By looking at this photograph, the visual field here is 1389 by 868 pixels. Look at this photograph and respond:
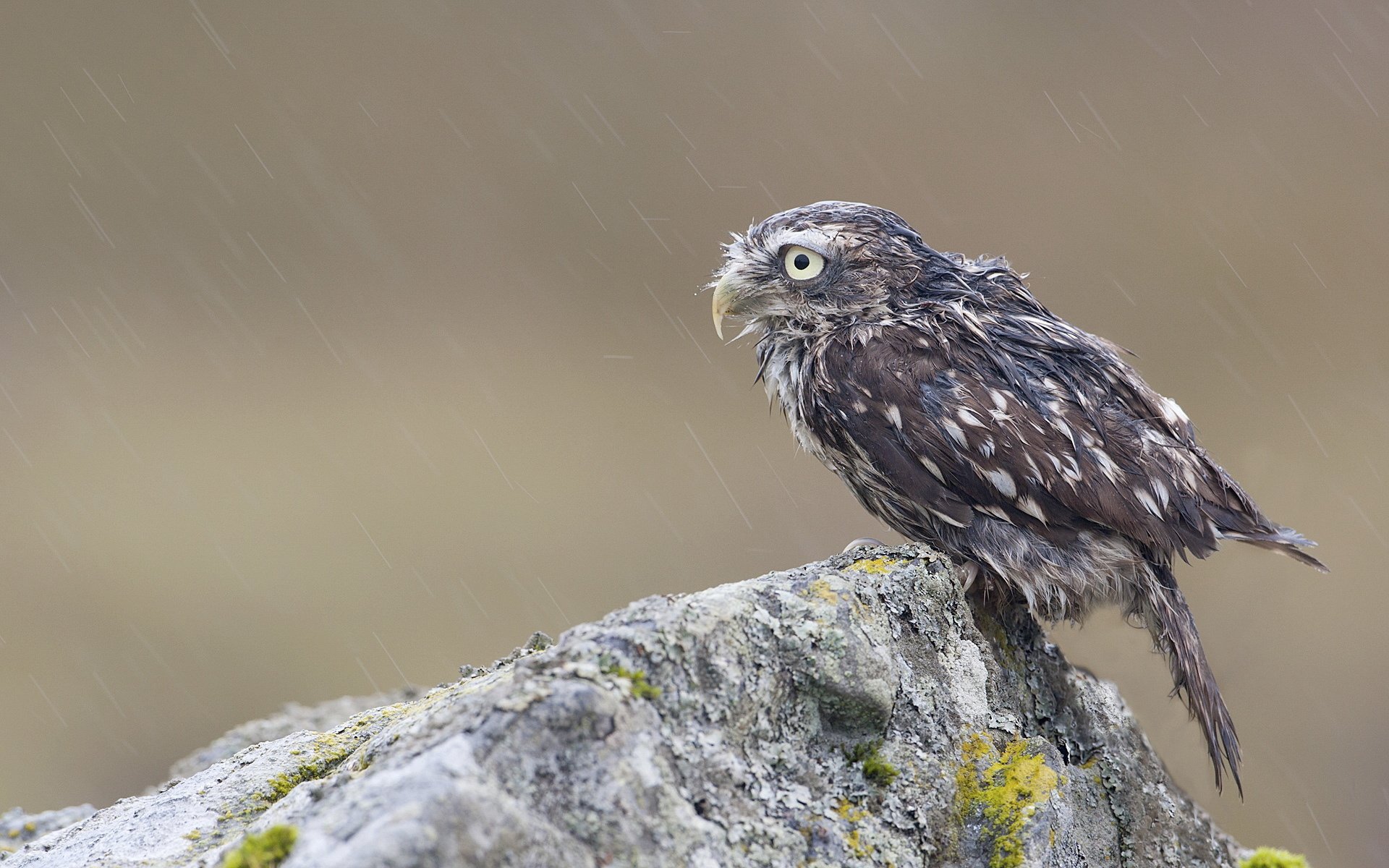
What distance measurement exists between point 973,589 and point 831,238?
124 centimetres

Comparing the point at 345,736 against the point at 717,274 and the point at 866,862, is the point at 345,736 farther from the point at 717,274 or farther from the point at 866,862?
the point at 717,274

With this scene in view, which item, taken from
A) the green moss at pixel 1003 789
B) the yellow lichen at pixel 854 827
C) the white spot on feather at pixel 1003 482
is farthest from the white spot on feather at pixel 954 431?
the yellow lichen at pixel 854 827

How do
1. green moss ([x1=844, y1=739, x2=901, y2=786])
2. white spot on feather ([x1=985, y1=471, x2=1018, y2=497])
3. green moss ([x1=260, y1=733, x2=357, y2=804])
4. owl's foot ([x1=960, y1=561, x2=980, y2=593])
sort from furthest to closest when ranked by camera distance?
owl's foot ([x1=960, y1=561, x2=980, y2=593])
white spot on feather ([x1=985, y1=471, x2=1018, y2=497])
green moss ([x1=260, y1=733, x2=357, y2=804])
green moss ([x1=844, y1=739, x2=901, y2=786])

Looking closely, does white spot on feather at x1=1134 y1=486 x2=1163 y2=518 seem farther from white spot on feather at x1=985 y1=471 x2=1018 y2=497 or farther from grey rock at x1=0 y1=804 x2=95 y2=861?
grey rock at x1=0 y1=804 x2=95 y2=861

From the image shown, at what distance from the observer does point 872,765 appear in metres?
2.19

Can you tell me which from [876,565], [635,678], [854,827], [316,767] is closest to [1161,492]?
[876,565]

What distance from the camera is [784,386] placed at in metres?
3.34

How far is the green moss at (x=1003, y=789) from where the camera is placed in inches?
88.4

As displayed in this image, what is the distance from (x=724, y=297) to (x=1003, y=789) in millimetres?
1825

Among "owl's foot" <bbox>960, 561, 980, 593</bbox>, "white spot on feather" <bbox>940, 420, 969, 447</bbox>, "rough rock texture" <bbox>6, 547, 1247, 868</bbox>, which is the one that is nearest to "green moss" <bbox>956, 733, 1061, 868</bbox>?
"rough rock texture" <bbox>6, 547, 1247, 868</bbox>

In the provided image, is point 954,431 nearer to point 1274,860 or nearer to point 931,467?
point 931,467

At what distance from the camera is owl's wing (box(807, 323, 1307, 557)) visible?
290cm

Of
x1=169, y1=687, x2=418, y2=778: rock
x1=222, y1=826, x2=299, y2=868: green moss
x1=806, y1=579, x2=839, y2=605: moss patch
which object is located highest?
x1=169, y1=687, x2=418, y2=778: rock

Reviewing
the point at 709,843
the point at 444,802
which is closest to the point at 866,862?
the point at 709,843
